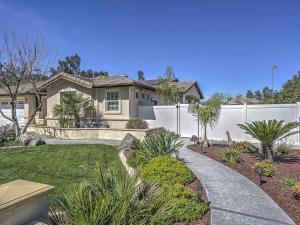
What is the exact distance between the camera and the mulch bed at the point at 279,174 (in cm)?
652

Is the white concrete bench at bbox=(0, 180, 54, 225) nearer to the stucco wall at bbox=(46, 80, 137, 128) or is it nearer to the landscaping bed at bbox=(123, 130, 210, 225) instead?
the landscaping bed at bbox=(123, 130, 210, 225)

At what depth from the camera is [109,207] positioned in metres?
3.48

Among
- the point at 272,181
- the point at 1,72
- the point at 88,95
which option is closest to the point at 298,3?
the point at 272,181

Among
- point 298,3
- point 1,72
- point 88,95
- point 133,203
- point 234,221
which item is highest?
point 298,3

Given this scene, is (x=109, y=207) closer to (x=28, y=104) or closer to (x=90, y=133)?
(x=90, y=133)

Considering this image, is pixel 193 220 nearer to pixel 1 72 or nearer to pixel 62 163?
pixel 62 163

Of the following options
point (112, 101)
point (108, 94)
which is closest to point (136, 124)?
point (112, 101)

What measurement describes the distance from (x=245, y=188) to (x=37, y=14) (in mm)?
15083

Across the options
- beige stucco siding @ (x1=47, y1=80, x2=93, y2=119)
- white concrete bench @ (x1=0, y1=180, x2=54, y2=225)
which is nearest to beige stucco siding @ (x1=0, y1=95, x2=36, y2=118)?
beige stucco siding @ (x1=47, y1=80, x2=93, y2=119)

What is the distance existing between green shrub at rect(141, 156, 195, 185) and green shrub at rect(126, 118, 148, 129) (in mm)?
10693

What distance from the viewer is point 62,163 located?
10.7 metres

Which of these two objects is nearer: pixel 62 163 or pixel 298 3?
pixel 62 163

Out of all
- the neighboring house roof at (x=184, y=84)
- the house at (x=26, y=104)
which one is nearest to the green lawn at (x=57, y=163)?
the house at (x=26, y=104)

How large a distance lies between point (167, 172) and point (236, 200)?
1.97 metres
